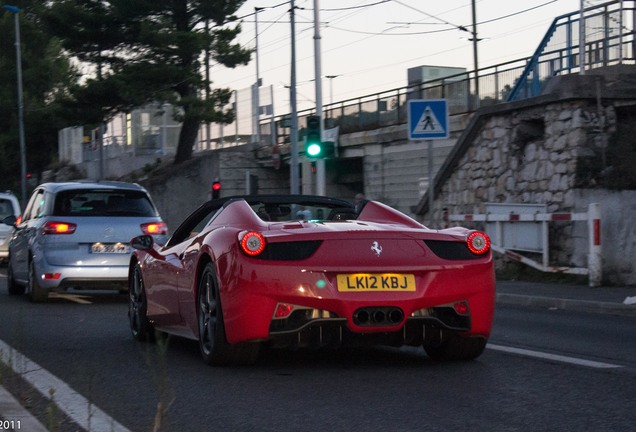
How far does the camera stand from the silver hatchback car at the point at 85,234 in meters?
14.7

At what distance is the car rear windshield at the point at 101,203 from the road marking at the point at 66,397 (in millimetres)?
6383

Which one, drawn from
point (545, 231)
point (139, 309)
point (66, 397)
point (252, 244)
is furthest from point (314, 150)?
point (66, 397)

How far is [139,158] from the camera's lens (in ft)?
185

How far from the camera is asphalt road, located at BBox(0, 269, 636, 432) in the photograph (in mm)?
5832

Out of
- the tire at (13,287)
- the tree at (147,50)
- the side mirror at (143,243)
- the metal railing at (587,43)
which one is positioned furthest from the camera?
the tree at (147,50)

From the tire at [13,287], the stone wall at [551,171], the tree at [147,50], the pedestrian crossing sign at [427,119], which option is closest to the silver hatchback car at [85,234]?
the tire at [13,287]

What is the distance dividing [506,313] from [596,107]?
23.3ft

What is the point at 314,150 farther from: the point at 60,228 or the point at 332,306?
the point at 332,306

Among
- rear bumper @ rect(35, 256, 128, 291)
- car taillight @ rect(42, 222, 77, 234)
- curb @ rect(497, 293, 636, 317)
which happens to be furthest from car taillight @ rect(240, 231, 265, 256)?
car taillight @ rect(42, 222, 77, 234)

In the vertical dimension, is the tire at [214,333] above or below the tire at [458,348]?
above

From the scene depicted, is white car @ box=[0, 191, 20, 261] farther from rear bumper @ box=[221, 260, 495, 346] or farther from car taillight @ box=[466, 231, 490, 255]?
car taillight @ box=[466, 231, 490, 255]

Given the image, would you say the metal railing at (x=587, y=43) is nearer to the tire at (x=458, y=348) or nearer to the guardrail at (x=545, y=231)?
the guardrail at (x=545, y=231)

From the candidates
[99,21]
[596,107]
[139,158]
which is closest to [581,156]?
[596,107]

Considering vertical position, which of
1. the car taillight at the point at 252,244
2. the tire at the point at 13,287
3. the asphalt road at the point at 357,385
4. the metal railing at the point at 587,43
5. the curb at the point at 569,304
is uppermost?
the metal railing at the point at 587,43
